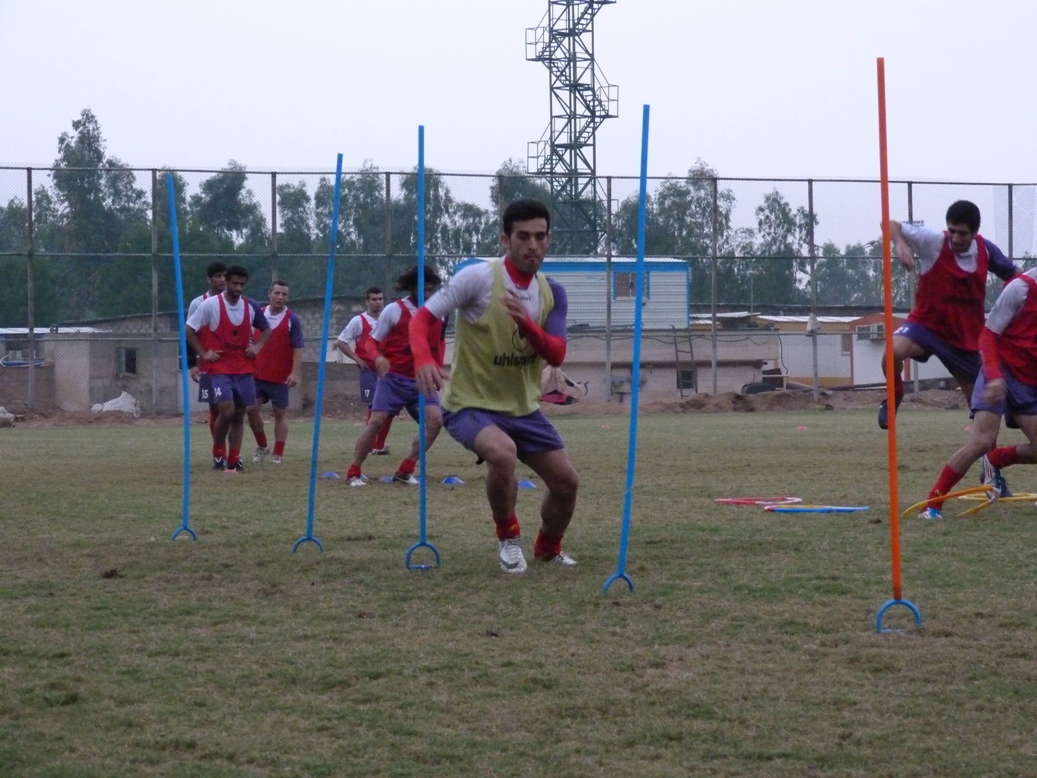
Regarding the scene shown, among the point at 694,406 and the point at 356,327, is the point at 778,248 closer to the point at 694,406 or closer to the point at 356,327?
the point at 694,406

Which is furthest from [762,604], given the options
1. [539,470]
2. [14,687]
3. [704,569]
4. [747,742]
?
[14,687]

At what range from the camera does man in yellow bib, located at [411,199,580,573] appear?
6.04 metres

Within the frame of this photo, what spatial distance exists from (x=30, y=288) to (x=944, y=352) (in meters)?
21.3

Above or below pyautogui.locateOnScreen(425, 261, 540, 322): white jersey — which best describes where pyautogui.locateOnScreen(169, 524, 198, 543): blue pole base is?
below

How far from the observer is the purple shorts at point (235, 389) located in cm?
1211

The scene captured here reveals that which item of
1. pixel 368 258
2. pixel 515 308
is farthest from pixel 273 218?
pixel 515 308

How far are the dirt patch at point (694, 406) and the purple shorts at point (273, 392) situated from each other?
11.7 metres

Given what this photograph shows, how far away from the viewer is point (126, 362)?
26.5 m

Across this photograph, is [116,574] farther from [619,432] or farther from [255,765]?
[619,432]

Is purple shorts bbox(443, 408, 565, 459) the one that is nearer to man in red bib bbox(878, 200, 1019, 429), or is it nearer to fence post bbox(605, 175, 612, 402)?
man in red bib bbox(878, 200, 1019, 429)

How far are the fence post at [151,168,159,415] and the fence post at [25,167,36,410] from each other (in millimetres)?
2200

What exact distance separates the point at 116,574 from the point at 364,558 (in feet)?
4.04

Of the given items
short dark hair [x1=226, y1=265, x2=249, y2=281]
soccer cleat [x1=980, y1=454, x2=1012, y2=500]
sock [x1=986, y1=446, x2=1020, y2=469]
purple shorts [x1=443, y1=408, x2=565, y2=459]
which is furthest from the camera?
short dark hair [x1=226, y1=265, x2=249, y2=281]

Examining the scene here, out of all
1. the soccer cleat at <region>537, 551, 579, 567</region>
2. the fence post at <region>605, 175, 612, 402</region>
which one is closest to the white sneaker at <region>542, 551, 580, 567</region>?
the soccer cleat at <region>537, 551, 579, 567</region>
